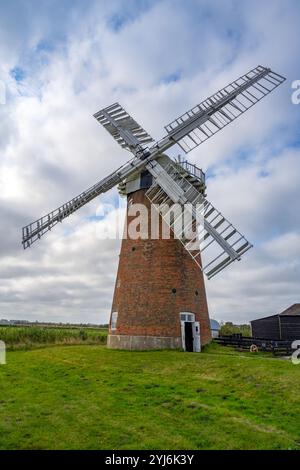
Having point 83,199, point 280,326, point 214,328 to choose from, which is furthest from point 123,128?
point 214,328

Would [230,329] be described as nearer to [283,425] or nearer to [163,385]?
[163,385]

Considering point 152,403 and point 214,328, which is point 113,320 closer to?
point 152,403

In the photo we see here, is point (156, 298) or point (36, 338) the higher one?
point (156, 298)

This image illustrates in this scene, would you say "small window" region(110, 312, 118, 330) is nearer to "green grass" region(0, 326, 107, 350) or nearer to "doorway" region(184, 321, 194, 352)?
"doorway" region(184, 321, 194, 352)

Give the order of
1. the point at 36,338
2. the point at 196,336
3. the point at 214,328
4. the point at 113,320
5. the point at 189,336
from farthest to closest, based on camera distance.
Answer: the point at 214,328
the point at 36,338
the point at 113,320
the point at 189,336
the point at 196,336

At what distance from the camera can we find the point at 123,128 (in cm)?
1873

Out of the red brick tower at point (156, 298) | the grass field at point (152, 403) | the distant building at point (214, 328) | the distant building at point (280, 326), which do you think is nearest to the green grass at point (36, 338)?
the red brick tower at point (156, 298)

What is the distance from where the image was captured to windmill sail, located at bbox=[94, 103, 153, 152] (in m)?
18.2

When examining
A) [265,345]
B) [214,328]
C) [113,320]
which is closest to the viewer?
[113,320]

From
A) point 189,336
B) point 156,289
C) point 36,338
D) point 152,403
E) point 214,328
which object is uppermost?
point 156,289

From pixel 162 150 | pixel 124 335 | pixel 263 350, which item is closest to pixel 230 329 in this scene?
pixel 263 350

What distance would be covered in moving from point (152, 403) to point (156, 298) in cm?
725

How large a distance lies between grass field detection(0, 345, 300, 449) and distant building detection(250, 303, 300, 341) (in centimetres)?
943

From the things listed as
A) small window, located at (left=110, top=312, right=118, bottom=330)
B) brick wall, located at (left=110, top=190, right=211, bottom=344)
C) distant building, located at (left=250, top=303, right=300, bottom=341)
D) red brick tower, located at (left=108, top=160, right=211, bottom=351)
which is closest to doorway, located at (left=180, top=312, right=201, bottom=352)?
red brick tower, located at (left=108, top=160, right=211, bottom=351)
